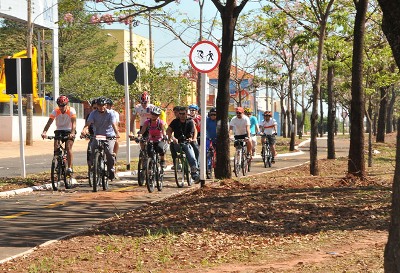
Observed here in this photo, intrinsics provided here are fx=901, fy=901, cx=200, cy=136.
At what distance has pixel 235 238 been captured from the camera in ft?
31.6

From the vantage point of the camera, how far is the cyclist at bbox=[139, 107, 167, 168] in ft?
56.3

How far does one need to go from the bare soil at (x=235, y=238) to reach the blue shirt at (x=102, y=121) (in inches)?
151

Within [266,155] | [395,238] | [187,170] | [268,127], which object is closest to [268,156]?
[266,155]

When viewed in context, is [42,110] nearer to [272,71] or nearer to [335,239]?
[272,71]

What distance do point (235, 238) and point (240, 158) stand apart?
12808mm

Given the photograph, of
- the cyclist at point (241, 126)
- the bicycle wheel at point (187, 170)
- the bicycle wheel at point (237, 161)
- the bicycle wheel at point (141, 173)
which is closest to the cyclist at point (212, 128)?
the bicycle wheel at point (237, 161)

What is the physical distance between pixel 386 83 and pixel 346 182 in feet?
58.8

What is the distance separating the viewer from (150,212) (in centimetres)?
1228

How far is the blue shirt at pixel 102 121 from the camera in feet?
57.1

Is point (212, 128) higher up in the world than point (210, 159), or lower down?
higher up

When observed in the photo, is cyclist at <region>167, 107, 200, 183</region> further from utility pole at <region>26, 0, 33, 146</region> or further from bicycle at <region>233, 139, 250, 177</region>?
utility pole at <region>26, 0, 33, 146</region>

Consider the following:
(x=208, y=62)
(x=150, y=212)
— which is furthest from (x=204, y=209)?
(x=208, y=62)

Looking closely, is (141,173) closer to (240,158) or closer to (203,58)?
(203,58)

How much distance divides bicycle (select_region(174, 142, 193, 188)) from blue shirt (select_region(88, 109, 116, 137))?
4.69ft
